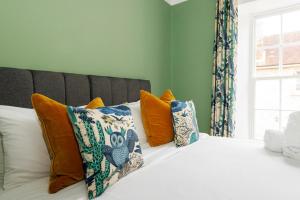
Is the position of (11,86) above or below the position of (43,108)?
above

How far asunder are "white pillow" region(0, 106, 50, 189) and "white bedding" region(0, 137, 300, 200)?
1.8 inches

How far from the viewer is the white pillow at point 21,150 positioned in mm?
916

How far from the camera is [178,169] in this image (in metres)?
1.08

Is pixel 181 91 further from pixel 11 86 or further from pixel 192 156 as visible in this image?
pixel 11 86

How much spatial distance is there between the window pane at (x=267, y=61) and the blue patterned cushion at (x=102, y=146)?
2.39 meters

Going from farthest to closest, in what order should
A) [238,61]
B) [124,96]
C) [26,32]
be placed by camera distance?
1. [238,61]
2. [124,96]
3. [26,32]

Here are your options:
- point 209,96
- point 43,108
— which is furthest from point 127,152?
point 209,96

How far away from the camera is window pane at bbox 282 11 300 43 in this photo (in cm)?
250

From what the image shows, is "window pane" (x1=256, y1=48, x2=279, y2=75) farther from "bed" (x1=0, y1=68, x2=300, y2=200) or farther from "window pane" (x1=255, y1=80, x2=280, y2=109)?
"bed" (x1=0, y1=68, x2=300, y2=200)

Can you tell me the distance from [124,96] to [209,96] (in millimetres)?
1323

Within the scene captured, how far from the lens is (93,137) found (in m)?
0.86

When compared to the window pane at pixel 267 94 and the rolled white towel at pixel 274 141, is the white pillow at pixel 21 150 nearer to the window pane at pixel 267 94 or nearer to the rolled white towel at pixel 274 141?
the rolled white towel at pixel 274 141

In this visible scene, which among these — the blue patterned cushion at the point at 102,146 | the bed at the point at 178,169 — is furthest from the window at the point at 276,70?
the blue patterned cushion at the point at 102,146

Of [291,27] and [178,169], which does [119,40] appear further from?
[291,27]
